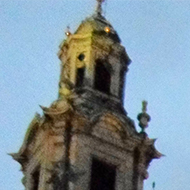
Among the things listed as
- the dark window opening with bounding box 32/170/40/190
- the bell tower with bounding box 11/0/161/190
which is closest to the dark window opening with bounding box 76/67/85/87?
the bell tower with bounding box 11/0/161/190

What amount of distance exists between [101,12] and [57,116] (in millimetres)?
6546

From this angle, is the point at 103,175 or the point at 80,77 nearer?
the point at 103,175

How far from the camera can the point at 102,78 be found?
42000mm

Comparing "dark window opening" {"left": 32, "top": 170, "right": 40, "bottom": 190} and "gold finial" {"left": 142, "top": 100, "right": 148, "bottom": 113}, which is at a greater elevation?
"gold finial" {"left": 142, "top": 100, "right": 148, "bottom": 113}

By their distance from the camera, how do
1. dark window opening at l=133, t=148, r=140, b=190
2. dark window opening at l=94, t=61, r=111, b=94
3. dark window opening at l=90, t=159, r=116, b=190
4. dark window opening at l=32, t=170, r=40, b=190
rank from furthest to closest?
dark window opening at l=94, t=61, r=111, b=94, dark window opening at l=32, t=170, r=40, b=190, dark window opening at l=133, t=148, r=140, b=190, dark window opening at l=90, t=159, r=116, b=190

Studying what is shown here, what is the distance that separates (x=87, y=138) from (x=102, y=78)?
3.40 m

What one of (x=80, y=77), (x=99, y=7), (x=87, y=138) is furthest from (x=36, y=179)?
→ (x=99, y=7)

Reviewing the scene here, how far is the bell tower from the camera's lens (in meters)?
38.6

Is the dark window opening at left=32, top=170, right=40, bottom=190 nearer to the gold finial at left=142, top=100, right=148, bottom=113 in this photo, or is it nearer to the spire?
the spire

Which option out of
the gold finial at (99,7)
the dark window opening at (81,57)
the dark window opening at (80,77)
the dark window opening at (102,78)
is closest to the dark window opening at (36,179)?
the dark window opening at (80,77)

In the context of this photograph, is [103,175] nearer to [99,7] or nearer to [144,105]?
[144,105]

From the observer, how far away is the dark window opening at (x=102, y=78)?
4172 centimetres

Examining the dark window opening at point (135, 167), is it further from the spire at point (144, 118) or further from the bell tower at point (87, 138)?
the spire at point (144, 118)

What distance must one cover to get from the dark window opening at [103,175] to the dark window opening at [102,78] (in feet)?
10.8
